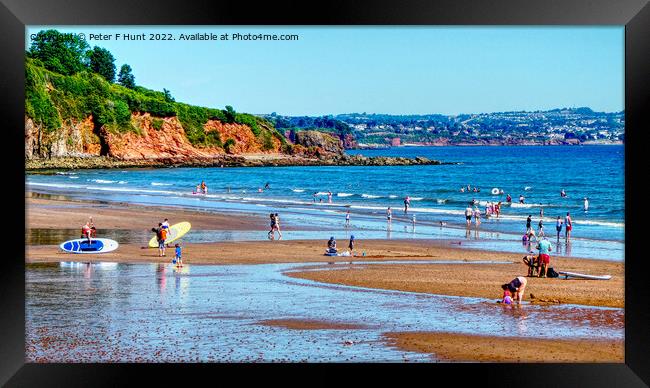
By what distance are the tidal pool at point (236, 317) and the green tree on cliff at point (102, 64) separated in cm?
5163

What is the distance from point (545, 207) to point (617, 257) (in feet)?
63.8

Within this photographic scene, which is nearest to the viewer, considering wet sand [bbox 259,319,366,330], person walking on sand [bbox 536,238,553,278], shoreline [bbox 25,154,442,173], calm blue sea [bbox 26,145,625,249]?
wet sand [bbox 259,319,366,330]

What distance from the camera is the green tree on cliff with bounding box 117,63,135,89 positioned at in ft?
238

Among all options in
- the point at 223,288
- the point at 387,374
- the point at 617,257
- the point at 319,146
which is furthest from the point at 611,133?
the point at 387,374

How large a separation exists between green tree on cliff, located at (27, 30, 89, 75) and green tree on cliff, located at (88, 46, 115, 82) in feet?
3.19

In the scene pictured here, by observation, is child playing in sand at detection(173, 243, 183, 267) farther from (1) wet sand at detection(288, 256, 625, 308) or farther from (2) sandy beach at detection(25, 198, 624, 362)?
(1) wet sand at detection(288, 256, 625, 308)

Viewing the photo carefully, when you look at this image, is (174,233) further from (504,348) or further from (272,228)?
(504,348)

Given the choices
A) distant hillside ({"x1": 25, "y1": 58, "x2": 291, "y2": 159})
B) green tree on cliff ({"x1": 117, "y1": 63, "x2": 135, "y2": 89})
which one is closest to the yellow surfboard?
distant hillside ({"x1": 25, "y1": 58, "x2": 291, "y2": 159})

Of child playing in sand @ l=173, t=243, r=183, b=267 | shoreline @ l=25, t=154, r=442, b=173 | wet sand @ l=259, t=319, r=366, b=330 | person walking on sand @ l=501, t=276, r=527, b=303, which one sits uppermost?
shoreline @ l=25, t=154, r=442, b=173

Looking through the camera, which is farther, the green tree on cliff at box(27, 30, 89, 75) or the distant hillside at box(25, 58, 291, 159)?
the distant hillside at box(25, 58, 291, 159)

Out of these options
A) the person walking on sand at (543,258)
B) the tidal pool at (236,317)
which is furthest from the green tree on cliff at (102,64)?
the person walking on sand at (543,258)

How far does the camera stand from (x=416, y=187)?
5731 centimetres

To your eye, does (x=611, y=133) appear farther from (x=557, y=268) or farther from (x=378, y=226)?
(x=557, y=268)

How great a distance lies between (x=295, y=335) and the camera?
13617 mm
